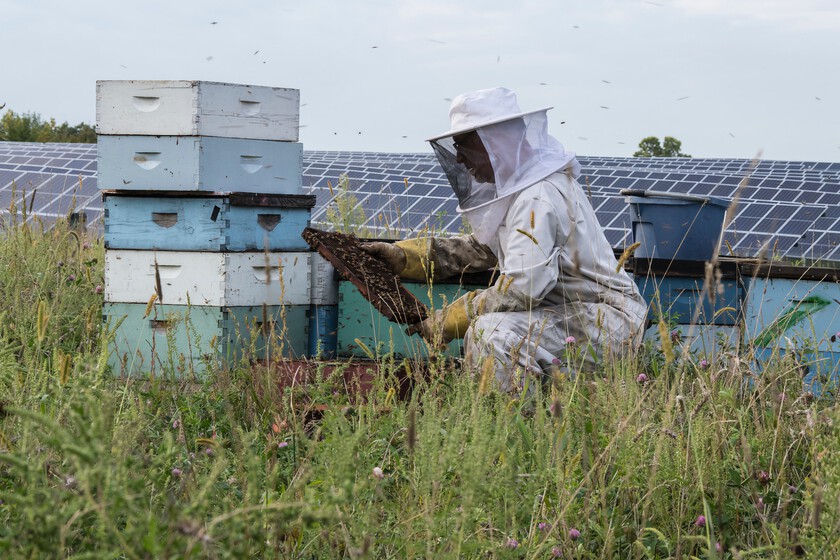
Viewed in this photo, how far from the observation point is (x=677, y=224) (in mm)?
5273

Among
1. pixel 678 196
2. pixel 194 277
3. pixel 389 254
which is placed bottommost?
pixel 194 277

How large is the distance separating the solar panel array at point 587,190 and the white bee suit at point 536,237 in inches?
176

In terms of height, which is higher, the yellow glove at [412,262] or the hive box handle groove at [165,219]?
the hive box handle groove at [165,219]

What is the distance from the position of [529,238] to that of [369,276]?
0.86 meters

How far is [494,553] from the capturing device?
6.68 feet

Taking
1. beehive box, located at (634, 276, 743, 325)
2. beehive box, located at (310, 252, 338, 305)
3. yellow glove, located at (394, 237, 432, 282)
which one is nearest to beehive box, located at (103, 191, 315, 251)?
beehive box, located at (310, 252, 338, 305)

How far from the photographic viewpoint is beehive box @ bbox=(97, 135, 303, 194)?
4.50 meters

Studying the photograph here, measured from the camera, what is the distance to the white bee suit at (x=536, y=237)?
13.6ft

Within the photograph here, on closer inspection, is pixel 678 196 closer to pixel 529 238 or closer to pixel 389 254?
pixel 529 238

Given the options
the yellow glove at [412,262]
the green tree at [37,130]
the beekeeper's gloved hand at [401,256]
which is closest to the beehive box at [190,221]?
the beekeeper's gloved hand at [401,256]

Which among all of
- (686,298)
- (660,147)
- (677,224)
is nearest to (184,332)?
(686,298)

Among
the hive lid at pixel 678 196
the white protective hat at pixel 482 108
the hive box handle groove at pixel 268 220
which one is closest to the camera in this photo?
the white protective hat at pixel 482 108

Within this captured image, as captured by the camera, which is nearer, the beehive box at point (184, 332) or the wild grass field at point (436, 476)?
the wild grass field at point (436, 476)

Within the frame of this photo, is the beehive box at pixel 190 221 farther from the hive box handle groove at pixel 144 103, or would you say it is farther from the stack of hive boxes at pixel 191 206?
the hive box handle groove at pixel 144 103
